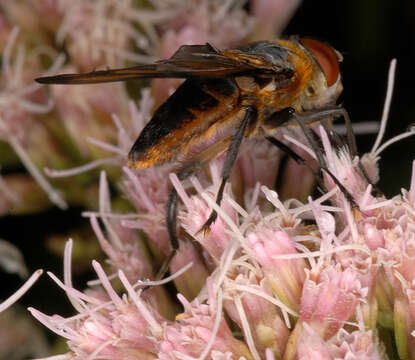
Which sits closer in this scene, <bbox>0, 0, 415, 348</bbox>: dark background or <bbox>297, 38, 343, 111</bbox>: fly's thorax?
<bbox>297, 38, 343, 111</bbox>: fly's thorax

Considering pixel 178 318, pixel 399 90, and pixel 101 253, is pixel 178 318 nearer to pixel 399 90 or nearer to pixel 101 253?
pixel 101 253

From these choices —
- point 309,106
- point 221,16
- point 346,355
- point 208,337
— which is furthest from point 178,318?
point 221,16

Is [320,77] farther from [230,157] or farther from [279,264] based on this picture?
[279,264]

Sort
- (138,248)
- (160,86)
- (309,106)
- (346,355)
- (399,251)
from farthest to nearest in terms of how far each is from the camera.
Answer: (160,86) → (138,248) → (309,106) → (399,251) → (346,355)

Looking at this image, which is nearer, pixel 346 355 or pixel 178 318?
pixel 346 355

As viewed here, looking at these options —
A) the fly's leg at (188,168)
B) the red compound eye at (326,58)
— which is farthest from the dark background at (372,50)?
the fly's leg at (188,168)

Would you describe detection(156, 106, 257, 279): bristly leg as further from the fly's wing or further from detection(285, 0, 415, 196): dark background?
detection(285, 0, 415, 196): dark background

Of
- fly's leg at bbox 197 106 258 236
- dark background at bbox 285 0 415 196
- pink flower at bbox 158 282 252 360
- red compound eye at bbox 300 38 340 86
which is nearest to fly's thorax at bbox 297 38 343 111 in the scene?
red compound eye at bbox 300 38 340 86

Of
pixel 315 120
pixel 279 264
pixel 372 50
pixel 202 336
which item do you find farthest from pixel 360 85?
pixel 202 336
